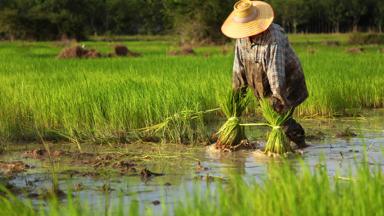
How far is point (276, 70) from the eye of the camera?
504 centimetres

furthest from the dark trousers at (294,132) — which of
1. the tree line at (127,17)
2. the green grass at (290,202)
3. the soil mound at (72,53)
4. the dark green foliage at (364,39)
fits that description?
the tree line at (127,17)

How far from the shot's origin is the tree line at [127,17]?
38.7 meters

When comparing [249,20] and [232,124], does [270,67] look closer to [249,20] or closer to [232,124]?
[249,20]

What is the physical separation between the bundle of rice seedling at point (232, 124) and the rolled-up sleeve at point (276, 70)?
0.41 meters

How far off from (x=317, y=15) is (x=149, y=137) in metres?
53.3

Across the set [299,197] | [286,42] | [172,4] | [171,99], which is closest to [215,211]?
[299,197]

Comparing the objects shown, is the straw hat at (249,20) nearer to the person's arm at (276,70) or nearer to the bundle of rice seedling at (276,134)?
the person's arm at (276,70)

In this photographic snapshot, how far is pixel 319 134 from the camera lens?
6.21m

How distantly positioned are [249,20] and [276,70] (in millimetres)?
404

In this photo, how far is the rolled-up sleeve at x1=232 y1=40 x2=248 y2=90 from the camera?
5.34 metres

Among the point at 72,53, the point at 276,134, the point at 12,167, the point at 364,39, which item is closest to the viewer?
the point at 12,167

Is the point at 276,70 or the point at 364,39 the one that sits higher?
the point at 276,70

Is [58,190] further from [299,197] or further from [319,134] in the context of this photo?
[319,134]

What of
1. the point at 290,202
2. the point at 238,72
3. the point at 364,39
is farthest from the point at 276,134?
the point at 364,39
